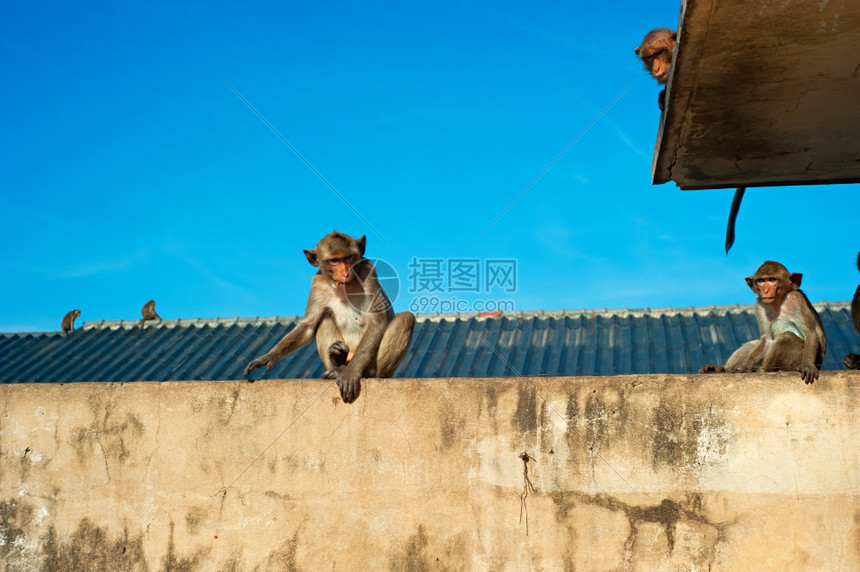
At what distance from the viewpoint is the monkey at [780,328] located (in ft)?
15.3

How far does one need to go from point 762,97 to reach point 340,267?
2.62 metres

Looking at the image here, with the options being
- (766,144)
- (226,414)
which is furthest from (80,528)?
(766,144)

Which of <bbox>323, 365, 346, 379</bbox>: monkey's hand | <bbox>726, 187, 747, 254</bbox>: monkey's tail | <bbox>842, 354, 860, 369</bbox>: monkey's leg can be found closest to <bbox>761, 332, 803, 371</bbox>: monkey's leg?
<bbox>842, 354, 860, 369</bbox>: monkey's leg

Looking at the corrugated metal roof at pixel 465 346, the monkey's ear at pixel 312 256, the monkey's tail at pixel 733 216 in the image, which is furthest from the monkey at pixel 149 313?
the monkey's tail at pixel 733 216

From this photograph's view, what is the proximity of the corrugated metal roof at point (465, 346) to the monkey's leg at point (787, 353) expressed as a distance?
3325mm

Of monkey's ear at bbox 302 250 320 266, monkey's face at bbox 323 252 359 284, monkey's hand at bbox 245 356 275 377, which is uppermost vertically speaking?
monkey's ear at bbox 302 250 320 266

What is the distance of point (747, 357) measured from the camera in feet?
16.6

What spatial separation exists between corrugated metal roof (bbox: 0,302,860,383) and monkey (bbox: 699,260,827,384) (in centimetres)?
297

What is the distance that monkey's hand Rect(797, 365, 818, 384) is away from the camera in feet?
12.1

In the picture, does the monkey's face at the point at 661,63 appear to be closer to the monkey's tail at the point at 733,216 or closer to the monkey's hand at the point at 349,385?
the monkey's tail at the point at 733,216

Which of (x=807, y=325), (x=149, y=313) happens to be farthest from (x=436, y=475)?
(x=149, y=313)

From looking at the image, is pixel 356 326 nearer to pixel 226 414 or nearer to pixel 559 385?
pixel 226 414

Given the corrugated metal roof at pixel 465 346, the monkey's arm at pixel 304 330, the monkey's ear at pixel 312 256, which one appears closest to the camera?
the monkey's arm at pixel 304 330

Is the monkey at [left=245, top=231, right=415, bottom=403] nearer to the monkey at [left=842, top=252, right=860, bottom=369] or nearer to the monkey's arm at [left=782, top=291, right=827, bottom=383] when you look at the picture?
the monkey's arm at [left=782, top=291, right=827, bottom=383]
